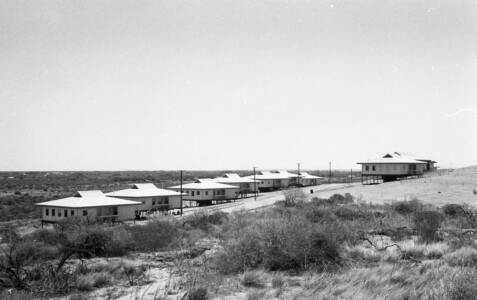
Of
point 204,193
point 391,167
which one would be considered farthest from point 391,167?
point 204,193

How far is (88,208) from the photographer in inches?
1474

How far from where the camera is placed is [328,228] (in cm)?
1511

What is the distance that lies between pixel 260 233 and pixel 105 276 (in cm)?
573

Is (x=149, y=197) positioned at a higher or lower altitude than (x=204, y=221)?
higher

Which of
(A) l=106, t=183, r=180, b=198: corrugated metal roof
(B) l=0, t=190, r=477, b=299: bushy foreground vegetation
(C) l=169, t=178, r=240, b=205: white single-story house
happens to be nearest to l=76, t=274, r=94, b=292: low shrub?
(B) l=0, t=190, r=477, b=299: bushy foreground vegetation

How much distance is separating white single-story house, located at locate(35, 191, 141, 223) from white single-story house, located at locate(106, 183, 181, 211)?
5032 millimetres

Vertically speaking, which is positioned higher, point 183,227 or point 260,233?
point 260,233

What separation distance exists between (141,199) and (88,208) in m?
10.7

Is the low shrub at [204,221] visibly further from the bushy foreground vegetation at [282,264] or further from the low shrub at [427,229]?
the low shrub at [427,229]

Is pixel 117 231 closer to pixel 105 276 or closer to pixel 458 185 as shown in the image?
pixel 105 276

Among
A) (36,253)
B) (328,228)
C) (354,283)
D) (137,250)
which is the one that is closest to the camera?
(354,283)

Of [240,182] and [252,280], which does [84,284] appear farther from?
[240,182]

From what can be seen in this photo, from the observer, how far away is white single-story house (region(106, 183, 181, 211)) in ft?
156

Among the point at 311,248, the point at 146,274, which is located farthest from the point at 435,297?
the point at 146,274
